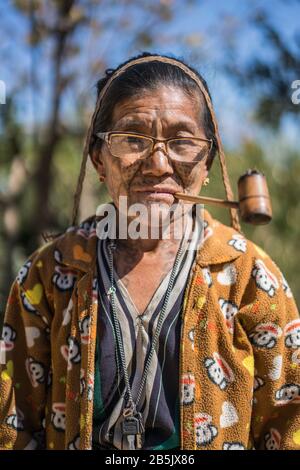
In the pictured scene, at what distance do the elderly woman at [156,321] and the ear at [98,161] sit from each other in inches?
1.3

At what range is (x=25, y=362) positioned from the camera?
1.79 meters

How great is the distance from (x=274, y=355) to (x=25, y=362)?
76 cm

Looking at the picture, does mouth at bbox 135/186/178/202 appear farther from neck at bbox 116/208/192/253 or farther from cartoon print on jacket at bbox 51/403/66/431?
cartoon print on jacket at bbox 51/403/66/431

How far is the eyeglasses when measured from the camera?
159 cm

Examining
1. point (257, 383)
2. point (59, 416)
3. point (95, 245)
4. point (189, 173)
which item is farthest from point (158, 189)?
point (59, 416)

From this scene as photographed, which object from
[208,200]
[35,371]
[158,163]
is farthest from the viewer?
[35,371]

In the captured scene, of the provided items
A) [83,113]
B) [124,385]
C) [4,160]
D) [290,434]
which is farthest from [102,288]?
[4,160]

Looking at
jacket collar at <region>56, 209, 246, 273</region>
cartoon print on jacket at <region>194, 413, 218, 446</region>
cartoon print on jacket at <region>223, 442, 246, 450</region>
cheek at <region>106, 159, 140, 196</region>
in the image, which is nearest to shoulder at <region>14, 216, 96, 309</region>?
jacket collar at <region>56, 209, 246, 273</region>

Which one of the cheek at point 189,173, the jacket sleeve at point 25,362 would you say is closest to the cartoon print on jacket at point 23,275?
the jacket sleeve at point 25,362

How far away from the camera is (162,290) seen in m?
1.69

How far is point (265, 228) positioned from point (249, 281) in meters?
3.86

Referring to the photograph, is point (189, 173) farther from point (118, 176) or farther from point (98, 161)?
point (98, 161)

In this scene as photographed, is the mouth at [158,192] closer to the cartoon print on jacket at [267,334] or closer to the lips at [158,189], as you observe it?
the lips at [158,189]
